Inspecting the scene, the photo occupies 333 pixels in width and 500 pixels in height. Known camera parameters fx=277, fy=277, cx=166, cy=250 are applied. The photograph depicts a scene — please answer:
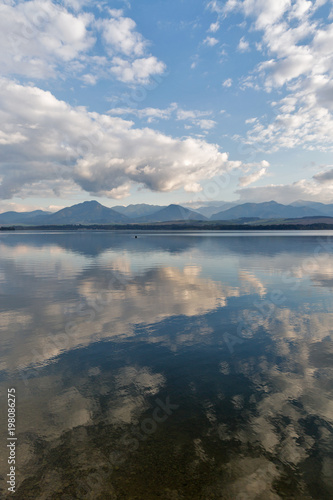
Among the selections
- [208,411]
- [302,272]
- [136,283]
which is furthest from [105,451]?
[302,272]

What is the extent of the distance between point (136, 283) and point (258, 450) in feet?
103

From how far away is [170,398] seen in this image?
13.5 meters

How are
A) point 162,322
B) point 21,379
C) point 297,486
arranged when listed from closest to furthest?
point 297,486, point 21,379, point 162,322

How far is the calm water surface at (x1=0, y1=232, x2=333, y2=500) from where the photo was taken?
916 cm

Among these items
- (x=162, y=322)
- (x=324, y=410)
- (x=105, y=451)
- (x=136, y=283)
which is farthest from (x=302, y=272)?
(x=105, y=451)

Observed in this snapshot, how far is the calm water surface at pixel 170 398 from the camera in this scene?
9156 millimetres

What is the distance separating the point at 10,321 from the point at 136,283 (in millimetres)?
18677

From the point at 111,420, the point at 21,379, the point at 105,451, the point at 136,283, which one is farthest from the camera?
the point at 136,283

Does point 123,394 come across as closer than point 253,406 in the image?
No

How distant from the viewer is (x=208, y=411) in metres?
12.5

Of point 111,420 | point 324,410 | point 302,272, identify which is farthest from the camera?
point 302,272

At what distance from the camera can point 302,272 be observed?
48906 millimetres

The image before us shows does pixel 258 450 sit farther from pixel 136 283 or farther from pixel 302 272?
pixel 302 272

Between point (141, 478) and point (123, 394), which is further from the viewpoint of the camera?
point (123, 394)
